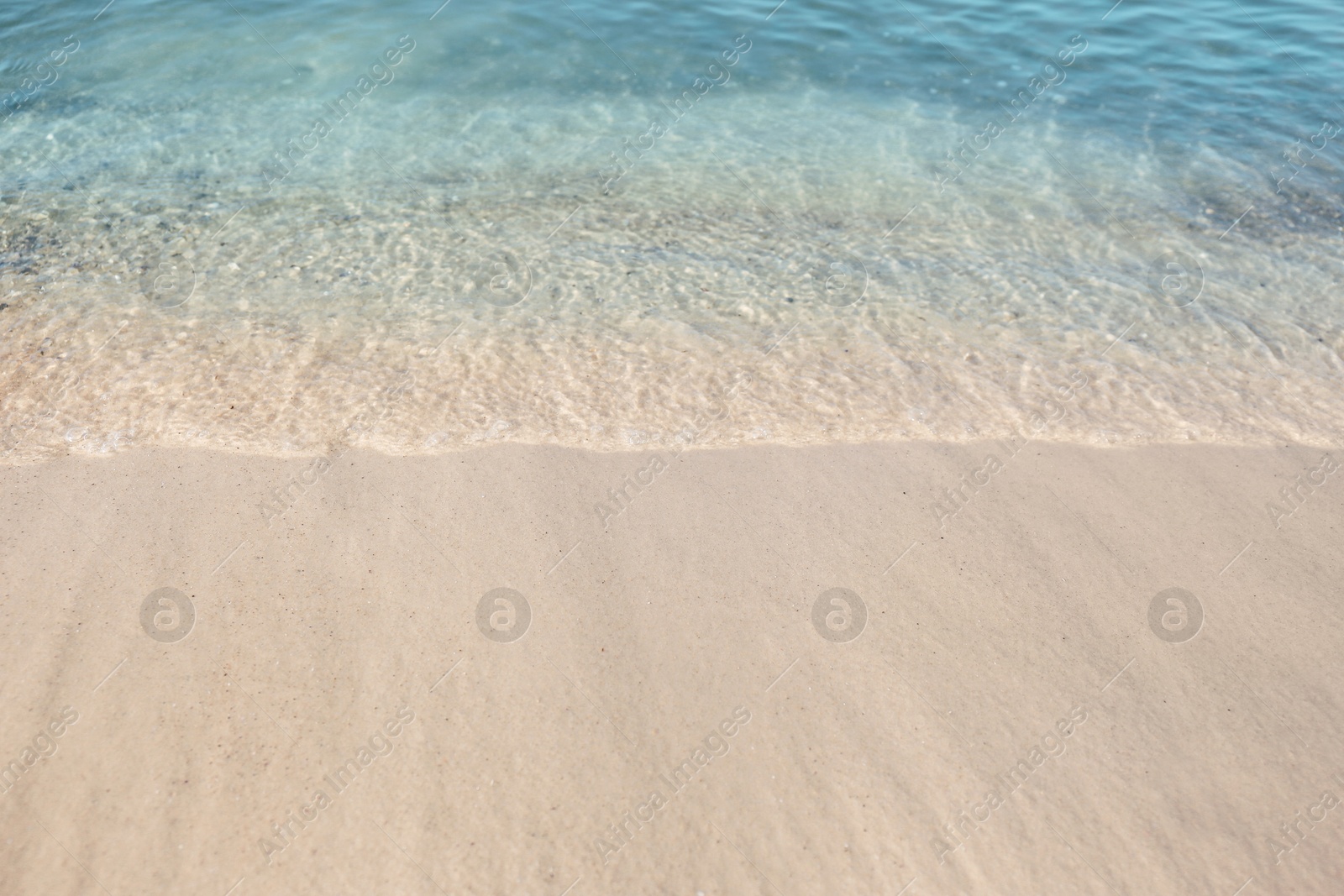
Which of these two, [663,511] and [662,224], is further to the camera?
[662,224]

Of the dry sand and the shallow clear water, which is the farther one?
the shallow clear water

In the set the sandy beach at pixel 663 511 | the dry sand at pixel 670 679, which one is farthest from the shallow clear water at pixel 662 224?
the dry sand at pixel 670 679

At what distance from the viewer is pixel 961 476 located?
4.46 metres

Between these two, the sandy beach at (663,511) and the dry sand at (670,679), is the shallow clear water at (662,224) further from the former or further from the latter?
the dry sand at (670,679)

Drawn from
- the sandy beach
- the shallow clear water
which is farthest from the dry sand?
the shallow clear water

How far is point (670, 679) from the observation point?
3.44 meters

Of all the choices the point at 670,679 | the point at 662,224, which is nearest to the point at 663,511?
the point at 670,679

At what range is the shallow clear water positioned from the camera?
16.5ft

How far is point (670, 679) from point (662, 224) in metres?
4.79

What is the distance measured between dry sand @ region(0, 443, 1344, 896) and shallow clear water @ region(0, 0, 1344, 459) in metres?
0.54

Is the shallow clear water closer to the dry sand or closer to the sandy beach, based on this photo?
the sandy beach

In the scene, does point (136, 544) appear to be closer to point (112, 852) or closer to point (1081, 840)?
point (112, 852)

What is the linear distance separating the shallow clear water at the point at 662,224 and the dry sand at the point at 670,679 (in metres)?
0.54

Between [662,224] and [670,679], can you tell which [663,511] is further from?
[662,224]
